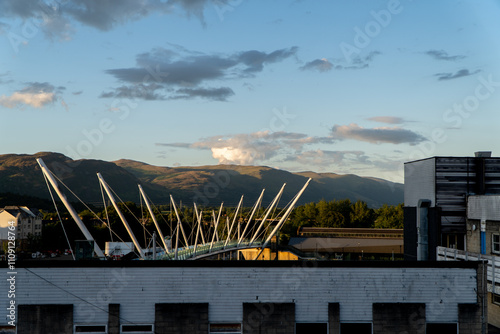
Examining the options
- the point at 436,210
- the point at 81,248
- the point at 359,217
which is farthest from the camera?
the point at 359,217

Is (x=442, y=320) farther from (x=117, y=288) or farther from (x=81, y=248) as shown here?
(x=81, y=248)

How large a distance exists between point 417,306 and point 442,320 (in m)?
1.74

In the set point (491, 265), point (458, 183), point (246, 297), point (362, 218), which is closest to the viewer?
point (246, 297)

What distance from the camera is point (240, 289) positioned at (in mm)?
27234

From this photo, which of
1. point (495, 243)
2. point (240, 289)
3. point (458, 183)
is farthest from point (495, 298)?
point (240, 289)

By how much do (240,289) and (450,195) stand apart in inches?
A: 794

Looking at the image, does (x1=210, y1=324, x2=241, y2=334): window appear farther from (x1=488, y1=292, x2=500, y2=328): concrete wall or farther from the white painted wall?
the white painted wall

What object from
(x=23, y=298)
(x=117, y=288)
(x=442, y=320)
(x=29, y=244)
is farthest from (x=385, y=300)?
(x=29, y=244)

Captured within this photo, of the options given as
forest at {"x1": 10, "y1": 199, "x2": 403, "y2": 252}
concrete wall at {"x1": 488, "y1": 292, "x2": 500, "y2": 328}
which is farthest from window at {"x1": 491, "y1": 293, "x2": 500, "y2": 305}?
forest at {"x1": 10, "y1": 199, "x2": 403, "y2": 252}

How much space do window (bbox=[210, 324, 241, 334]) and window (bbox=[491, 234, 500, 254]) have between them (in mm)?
19163

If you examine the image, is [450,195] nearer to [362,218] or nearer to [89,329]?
[89,329]

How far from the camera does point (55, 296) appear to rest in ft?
87.3

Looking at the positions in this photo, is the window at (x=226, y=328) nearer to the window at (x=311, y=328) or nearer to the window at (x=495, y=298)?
the window at (x=311, y=328)

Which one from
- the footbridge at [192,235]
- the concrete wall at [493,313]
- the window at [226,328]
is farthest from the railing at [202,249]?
the concrete wall at [493,313]
